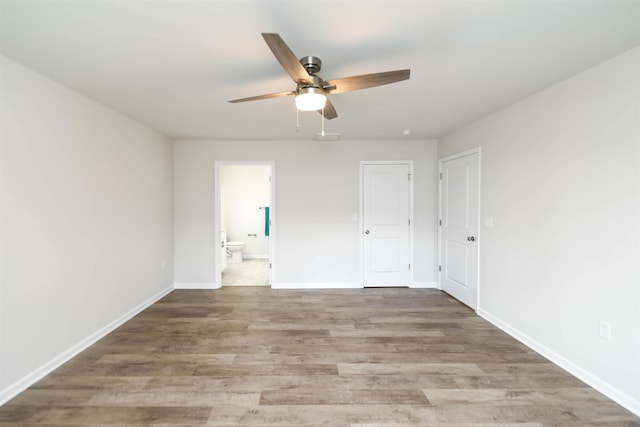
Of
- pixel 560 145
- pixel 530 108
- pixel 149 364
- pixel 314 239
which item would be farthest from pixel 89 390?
pixel 530 108

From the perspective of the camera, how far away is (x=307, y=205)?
4277 mm

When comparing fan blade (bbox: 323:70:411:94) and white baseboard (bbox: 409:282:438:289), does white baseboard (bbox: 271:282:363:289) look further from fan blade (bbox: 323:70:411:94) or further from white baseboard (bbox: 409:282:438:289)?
fan blade (bbox: 323:70:411:94)

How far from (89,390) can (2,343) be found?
2.11 feet

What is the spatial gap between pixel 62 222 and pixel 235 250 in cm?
414

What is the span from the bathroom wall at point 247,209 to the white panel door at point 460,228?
4369mm

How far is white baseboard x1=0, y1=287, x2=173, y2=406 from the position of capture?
1855 mm

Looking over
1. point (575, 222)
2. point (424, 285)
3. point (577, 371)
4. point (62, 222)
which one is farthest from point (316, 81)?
point (424, 285)

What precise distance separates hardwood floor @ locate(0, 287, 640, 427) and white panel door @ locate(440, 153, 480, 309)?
562mm

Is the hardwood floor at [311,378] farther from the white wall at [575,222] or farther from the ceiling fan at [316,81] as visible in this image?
the ceiling fan at [316,81]

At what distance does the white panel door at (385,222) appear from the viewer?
169 inches

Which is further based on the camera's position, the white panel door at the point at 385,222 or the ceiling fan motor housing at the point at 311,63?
the white panel door at the point at 385,222

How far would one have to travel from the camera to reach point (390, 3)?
4.38 ft

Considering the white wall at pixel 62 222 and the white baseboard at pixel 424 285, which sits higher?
the white wall at pixel 62 222

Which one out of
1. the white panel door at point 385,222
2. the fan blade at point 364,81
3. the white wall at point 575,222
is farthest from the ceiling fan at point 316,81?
the white panel door at point 385,222
